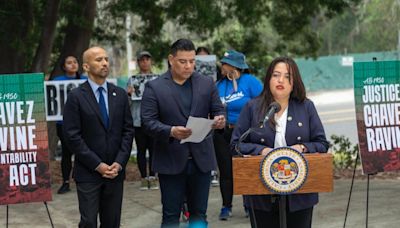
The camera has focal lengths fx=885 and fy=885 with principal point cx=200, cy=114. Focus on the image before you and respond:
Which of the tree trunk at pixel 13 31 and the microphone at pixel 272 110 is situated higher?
the tree trunk at pixel 13 31

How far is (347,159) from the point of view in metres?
15.4

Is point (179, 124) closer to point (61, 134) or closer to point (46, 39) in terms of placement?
point (61, 134)

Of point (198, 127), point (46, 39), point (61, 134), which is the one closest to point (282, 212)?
point (198, 127)

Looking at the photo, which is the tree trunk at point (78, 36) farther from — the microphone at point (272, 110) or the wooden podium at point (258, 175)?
the wooden podium at point (258, 175)

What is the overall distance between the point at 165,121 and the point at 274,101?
1326 mm

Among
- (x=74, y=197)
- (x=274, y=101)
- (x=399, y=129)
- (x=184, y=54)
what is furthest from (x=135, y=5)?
(x=274, y=101)

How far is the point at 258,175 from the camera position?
18.9ft

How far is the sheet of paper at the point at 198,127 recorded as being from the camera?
691 cm

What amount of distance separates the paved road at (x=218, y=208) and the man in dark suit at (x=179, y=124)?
2.45 metres

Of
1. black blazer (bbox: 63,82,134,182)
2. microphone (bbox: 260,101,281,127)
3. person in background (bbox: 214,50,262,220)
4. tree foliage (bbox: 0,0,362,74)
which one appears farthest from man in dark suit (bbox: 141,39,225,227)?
tree foliage (bbox: 0,0,362,74)

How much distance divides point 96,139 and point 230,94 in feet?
8.77

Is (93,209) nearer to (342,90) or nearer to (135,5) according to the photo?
(135,5)

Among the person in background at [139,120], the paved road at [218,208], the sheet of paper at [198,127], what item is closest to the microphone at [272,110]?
the sheet of paper at [198,127]

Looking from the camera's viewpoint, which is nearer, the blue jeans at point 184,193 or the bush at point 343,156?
the blue jeans at point 184,193
